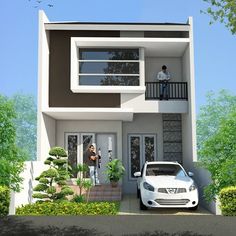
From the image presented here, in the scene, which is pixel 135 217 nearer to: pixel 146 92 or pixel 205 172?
pixel 205 172

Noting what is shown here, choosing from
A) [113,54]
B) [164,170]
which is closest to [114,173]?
[164,170]

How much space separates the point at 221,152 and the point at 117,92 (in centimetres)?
743

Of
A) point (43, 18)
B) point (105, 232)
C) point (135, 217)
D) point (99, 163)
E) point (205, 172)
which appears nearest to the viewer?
point (105, 232)

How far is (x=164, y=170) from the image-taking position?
14.6 m

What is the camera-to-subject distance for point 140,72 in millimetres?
18484

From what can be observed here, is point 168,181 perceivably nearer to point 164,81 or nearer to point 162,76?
point 164,81

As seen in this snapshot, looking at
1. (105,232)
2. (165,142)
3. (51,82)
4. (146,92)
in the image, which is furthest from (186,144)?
(105,232)

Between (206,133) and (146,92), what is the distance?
2041 inches

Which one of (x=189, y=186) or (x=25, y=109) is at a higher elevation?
(x=25, y=109)

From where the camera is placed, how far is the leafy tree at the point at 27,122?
80125mm

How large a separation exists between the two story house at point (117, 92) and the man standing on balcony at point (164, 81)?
0.23 meters

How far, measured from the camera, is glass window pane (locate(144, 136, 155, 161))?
2012 centimetres

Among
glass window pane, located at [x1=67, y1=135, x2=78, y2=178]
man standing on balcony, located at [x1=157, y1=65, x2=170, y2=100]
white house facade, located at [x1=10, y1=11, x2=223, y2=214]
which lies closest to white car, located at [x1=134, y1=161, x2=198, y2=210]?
white house facade, located at [x1=10, y1=11, x2=223, y2=214]

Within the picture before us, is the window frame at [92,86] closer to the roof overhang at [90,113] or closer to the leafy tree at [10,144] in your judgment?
the roof overhang at [90,113]
